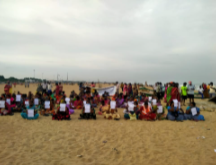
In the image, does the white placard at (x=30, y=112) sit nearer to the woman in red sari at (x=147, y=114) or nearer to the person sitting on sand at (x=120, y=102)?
the woman in red sari at (x=147, y=114)

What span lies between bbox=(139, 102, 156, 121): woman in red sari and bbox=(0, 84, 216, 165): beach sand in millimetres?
1081

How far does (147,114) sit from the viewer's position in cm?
895

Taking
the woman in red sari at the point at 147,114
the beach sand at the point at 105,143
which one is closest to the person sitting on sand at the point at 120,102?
the woman in red sari at the point at 147,114

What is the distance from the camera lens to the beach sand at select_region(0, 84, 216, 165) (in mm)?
4449

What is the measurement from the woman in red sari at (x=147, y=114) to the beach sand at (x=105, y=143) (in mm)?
1081

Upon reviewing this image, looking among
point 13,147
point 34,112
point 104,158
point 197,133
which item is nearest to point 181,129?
point 197,133

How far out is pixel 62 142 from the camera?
18.2 ft

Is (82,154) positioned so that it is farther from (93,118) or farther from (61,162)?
(93,118)

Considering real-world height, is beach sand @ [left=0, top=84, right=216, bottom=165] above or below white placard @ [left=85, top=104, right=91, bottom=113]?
below

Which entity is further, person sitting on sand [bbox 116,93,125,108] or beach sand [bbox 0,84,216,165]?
person sitting on sand [bbox 116,93,125,108]

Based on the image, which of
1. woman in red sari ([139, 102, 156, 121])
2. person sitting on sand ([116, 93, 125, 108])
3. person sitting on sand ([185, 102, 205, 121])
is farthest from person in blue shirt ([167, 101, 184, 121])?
person sitting on sand ([116, 93, 125, 108])

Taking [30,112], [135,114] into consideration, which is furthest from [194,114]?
[30,112]

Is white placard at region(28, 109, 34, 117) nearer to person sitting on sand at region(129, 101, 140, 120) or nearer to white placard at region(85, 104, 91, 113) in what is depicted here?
white placard at region(85, 104, 91, 113)

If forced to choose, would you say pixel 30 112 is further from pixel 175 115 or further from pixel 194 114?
pixel 194 114
